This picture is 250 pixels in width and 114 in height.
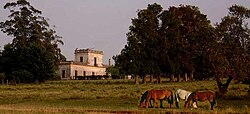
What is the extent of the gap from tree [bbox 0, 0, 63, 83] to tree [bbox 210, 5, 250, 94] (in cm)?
5103

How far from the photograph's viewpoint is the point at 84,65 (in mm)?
130500

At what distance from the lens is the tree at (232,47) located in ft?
104

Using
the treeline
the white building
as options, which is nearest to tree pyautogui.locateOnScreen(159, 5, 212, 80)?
the treeline

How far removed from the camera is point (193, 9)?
229 ft

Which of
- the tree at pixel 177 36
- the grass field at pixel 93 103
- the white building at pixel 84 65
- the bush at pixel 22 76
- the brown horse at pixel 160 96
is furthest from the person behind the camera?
the white building at pixel 84 65

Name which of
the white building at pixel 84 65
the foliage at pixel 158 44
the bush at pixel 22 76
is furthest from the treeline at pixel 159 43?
the white building at pixel 84 65

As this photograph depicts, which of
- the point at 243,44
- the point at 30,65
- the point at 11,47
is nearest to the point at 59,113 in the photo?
the point at 243,44

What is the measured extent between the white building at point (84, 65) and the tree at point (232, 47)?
89.6 meters

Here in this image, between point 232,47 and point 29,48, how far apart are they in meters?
55.4

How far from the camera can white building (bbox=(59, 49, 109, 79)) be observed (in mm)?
125188

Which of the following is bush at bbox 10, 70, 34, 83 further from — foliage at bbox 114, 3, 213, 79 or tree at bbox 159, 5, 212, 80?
tree at bbox 159, 5, 212, 80

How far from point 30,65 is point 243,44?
56.2 metres

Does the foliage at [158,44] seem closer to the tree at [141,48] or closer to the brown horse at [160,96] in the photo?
the tree at [141,48]

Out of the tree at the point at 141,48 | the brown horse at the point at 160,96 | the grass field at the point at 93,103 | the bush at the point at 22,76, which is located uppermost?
the tree at the point at 141,48
